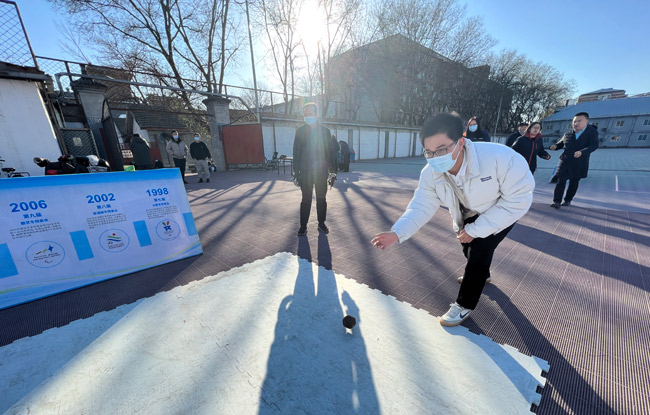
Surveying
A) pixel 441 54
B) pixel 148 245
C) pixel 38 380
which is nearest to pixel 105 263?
pixel 148 245

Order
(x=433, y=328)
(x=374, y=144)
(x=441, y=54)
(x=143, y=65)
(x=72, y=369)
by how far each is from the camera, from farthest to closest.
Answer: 1. (x=441, y=54)
2. (x=374, y=144)
3. (x=143, y=65)
4. (x=433, y=328)
5. (x=72, y=369)

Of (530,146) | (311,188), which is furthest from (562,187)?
(311,188)

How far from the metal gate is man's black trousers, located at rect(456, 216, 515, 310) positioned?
12.0 meters

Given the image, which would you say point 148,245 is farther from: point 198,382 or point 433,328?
point 433,328

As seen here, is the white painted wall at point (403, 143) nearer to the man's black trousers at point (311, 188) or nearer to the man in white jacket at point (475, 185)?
the man's black trousers at point (311, 188)

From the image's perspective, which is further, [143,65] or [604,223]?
[143,65]

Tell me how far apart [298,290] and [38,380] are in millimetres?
1785

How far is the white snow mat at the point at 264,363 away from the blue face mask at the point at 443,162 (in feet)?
4.06

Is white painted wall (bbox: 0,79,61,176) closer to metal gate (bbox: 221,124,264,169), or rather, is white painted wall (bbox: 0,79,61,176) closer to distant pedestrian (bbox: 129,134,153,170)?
distant pedestrian (bbox: 129,134,153,170)

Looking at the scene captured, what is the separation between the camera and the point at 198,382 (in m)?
1.46

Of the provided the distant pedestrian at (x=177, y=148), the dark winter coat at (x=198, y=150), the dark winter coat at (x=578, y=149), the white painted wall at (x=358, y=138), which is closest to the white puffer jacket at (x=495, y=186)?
the dark winter coat at (x=578, y=149)

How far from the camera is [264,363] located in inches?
62.2

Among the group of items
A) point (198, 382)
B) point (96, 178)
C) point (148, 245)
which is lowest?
point (198, 382)

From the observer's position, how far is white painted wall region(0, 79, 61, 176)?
570 cm
